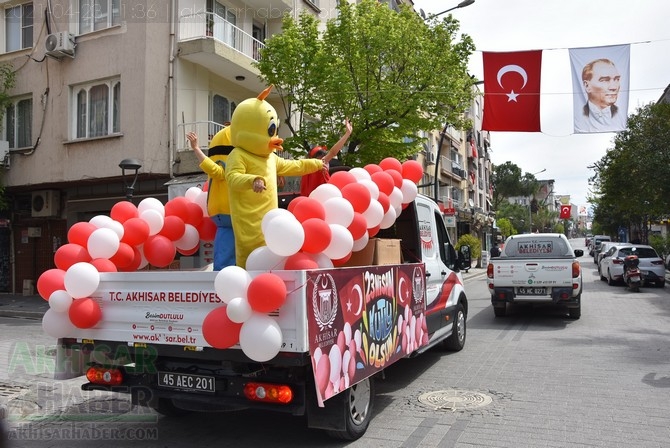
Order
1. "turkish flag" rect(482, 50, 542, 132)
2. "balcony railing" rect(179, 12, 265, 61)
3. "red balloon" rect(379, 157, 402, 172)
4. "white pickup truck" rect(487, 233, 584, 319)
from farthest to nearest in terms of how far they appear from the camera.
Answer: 1. "balcony railing" rect(179, 12, 265, 61)
2. "turkish flag" rect(482, 50, 542, 132)
3. "white pickup truck" rect(487, 233, 584, 319)
4. "red balloon" rect(379, 157, 402, 172)

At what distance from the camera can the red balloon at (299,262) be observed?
3828 mm

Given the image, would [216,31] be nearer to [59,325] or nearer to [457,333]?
[457,333]

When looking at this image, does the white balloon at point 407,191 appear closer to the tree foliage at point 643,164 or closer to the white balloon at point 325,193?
the white balloon at point 325,193

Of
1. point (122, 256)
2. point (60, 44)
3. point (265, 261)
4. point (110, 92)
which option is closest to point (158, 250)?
point (122, 256)

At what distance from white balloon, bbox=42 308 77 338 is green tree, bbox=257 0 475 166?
403 inches

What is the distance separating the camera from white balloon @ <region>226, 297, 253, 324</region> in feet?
11.6

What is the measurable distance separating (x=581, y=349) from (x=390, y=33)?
29.3 ft

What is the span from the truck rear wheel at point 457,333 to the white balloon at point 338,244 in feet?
13.2

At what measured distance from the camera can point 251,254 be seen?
13.4ft

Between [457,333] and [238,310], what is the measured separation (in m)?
5.11

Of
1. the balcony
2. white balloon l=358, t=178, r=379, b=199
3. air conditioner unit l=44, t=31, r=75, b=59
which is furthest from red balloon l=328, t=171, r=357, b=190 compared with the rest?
air conditioner unit l=44, t=31, r=75, b=59

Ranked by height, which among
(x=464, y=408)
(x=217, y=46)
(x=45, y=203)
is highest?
(x=217, y=46)

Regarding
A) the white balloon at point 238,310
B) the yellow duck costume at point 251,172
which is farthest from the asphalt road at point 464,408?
the yellow duck costume at point 251,172

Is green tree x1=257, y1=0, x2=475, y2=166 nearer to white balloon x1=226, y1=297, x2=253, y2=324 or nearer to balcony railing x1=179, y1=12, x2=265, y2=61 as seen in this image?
balcony railing x1=179, y1=12, x2=265, y2=61
